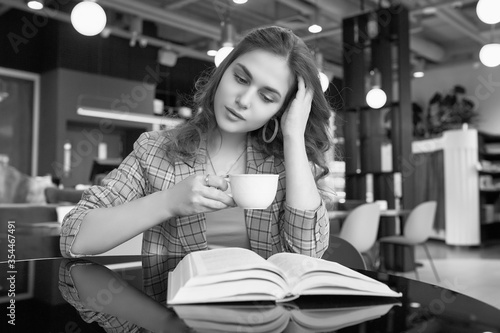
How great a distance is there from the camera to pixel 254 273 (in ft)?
2.13

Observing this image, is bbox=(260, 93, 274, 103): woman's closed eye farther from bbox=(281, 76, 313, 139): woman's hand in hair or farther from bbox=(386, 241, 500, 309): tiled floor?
bbox=(386, 241, 500, 309): tiled floor

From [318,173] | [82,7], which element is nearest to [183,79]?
[82,7]

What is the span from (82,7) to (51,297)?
11.8 feet

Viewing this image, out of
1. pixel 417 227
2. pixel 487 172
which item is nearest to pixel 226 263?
pixel 417 227

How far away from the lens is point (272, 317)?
57cm

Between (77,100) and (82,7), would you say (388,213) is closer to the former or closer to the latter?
(82,7)

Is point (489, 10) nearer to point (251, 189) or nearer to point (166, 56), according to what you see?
point (251, 189)

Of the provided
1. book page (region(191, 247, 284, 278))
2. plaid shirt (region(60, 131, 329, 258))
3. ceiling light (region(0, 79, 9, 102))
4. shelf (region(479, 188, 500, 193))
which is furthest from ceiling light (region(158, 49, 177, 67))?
book page (region(191, 247, 284, 278))

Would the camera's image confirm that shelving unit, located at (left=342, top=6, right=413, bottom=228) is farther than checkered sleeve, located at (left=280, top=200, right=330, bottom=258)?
Yes

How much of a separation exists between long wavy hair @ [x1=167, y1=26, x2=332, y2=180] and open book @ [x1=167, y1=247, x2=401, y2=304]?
0.65 meters

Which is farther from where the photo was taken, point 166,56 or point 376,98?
point 166,56

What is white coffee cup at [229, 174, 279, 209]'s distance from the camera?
90 centimetres

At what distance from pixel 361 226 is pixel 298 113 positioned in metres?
2.97

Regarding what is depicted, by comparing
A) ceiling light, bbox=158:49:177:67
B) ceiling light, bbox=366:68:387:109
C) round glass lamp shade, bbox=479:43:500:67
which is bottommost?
ceiling light, bbox=366:68:387:109
